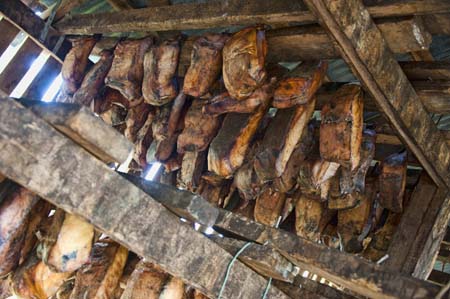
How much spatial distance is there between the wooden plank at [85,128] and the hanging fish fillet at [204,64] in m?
1.31

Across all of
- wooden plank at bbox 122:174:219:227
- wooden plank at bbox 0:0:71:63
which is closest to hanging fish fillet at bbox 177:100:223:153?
wooden plank at bbox 122:174:219:227

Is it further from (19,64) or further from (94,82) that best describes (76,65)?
(19,64)

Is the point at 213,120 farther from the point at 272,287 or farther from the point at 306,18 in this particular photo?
the point at 272,287

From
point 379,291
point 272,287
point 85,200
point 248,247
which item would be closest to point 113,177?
point 85,200

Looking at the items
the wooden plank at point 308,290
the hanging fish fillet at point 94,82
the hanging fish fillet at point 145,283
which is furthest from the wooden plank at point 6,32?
the wooden plank at point 308,290

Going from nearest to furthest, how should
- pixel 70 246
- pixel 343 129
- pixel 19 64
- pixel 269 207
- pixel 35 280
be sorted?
pixel 70 246 → pixel 35 280 → pixel 343 129 → pixel 269 207 → pixel 19 64

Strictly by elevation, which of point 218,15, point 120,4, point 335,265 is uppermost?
point 120,4

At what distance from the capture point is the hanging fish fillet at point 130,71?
337cm

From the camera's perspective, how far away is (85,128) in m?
1.61

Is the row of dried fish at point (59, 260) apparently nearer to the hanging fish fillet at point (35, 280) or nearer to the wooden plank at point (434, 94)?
the hanging fish fillet at point (35, 280)

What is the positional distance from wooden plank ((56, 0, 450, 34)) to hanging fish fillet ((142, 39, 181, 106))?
0.16 m

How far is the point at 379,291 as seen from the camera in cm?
199

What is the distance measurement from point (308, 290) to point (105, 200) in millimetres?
1067

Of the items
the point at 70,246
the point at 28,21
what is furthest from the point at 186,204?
the point at 28,21
